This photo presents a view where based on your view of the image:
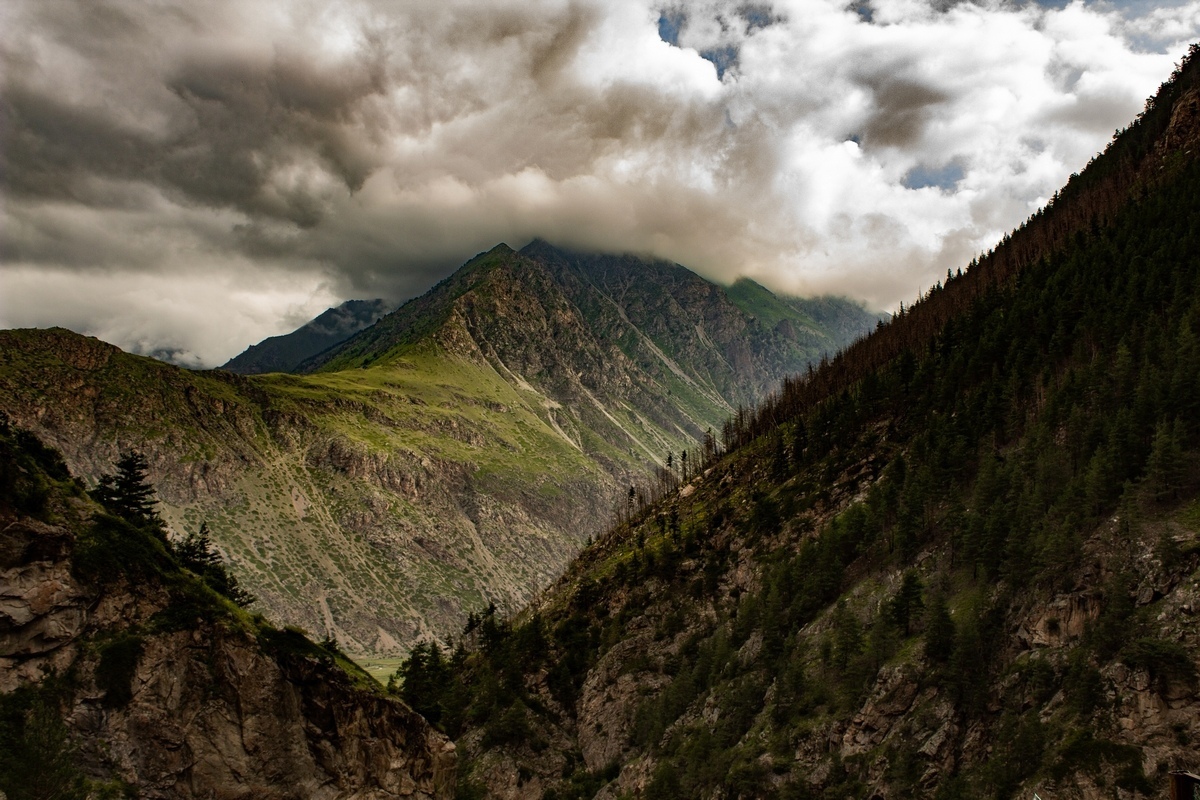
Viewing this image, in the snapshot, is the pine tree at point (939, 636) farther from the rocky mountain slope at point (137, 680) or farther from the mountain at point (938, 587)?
the rocky mountain slope at point (137, 680)

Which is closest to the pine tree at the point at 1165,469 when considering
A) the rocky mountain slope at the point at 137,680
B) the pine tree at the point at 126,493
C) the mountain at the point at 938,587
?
the mountain at the point at 938,587

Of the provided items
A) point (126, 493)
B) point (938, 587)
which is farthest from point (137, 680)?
point (938, 587)

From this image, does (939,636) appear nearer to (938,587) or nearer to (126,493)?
(938,587)

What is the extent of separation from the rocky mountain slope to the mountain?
182ft

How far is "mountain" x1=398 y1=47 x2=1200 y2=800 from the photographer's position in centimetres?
6650

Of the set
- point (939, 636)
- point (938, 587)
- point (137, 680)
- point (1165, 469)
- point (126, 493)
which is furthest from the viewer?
point (938, 587)

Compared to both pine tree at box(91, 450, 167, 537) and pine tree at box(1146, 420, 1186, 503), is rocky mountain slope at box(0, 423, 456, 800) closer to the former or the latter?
pine tree at box(91, 450, 167, 537)

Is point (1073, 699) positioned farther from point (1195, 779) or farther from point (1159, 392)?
point (1195, 779)

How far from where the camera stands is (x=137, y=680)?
47750 mm

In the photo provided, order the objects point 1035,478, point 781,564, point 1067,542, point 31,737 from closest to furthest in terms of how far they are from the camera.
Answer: point 31,737
point 1067,542
point 1035,478
point 781,564

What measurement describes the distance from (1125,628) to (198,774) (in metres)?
75.8

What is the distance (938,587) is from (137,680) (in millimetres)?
88389

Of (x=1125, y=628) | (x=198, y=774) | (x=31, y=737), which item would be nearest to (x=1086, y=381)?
(x=1125, y=628)

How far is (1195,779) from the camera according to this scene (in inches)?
596
